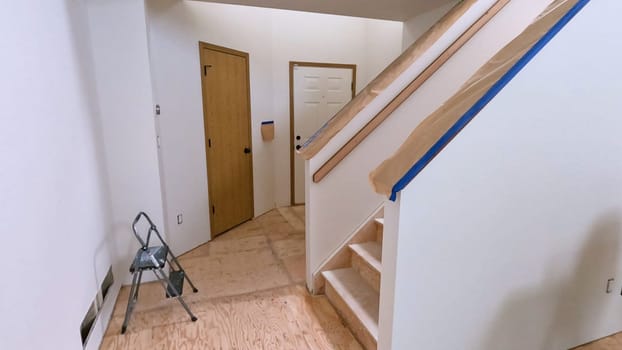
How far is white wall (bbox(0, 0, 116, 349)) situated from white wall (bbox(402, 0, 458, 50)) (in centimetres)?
287

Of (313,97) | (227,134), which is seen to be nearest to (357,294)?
(227,134)

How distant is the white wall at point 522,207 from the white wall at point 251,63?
2.49 m

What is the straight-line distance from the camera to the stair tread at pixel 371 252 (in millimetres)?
2189

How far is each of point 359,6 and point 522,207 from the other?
2.30 meters

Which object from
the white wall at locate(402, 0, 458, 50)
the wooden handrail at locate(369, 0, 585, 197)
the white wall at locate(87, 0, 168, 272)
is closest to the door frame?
the white wall at locate(402, 0, 458, 50)

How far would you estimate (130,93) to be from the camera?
2.49 m

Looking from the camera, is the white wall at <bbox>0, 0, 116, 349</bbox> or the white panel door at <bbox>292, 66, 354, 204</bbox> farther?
the white panel door at <bbox>292, 66, 354, 204</bbox>

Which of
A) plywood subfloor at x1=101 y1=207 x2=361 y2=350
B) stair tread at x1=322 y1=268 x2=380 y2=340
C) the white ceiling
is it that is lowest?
plywood subfloor at x1=101 y1=207 x2=361 y2=350

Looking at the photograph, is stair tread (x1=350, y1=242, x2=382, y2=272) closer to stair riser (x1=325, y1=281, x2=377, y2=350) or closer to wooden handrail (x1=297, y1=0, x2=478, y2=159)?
stair riser (x1=325, y1=281, x2=377, y2=350)

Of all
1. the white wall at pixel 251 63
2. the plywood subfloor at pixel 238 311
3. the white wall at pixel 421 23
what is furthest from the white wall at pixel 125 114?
the white wall at pixel 421 23

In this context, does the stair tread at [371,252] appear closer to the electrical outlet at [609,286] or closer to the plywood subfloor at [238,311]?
the plywood subfloor at [238,311]

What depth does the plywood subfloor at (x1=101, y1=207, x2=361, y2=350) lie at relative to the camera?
2.01m

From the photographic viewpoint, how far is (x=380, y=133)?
7.93ft

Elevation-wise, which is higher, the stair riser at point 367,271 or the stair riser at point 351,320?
the stair riser at point 367,271
